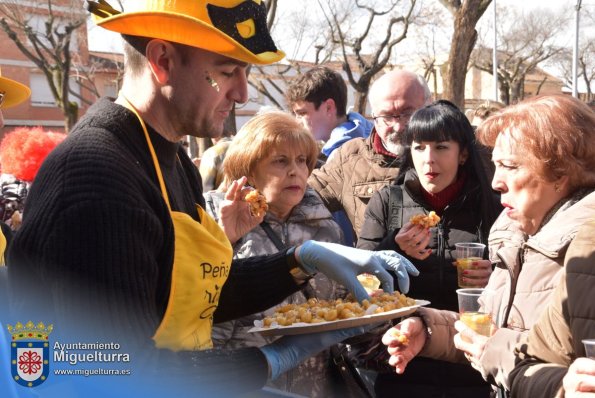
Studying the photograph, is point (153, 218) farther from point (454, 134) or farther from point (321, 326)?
point (454, 134)

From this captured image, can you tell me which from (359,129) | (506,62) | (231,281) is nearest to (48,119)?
(506,62)

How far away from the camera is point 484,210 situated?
12.5 ft

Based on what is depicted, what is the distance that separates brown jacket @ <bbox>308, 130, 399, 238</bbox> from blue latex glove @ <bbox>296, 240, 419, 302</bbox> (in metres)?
1.45

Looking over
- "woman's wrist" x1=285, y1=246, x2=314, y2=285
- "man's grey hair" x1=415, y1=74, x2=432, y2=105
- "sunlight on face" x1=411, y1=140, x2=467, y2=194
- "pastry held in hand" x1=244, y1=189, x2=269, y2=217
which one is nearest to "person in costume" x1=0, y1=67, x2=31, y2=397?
"woman's wrist" x1=285, y1=246, x2=314, y2=285

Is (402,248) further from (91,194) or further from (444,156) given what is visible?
(91,194)

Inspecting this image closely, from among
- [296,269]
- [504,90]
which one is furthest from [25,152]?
[504,90]

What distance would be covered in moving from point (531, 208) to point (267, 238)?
1.41 m

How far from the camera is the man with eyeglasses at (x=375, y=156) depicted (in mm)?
4516

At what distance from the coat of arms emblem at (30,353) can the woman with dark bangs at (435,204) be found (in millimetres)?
2189

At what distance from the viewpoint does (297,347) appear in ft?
8.28

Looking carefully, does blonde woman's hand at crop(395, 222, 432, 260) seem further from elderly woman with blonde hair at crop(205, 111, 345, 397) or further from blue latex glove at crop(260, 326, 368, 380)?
blue latex glove at crop(260, 326, 368, 380)

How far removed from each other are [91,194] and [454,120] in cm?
269

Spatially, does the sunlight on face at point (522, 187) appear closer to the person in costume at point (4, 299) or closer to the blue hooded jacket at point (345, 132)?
the person in costume at point (4, 299)

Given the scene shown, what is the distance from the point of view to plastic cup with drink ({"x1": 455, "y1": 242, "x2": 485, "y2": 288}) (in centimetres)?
343
